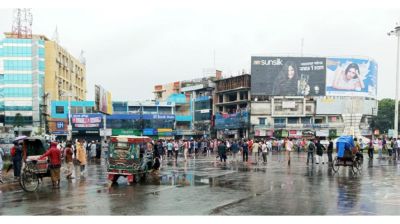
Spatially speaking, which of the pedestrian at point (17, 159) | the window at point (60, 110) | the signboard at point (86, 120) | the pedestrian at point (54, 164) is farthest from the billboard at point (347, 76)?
the pedestrian at point (54, 164)

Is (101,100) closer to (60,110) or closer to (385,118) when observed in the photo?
(60,110)

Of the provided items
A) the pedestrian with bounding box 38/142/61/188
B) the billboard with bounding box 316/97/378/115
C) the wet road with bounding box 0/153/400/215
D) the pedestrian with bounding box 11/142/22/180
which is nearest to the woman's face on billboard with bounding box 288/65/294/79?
the billboard with bounding box 316/97/378/115

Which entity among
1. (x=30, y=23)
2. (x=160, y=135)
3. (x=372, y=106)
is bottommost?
(x=160, y=135)

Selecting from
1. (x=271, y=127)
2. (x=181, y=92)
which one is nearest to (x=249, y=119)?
(x=271, y=127)

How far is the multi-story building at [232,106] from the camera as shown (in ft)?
241

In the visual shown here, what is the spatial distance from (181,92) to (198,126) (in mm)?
13326

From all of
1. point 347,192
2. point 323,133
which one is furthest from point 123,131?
point 347,192

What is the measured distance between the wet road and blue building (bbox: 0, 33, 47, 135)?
6637cm

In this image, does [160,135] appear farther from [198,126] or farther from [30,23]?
[30,23]

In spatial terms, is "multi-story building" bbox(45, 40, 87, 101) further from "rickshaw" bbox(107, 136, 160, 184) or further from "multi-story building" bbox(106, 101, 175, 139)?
"rickshaw" bbox(107, 136, 160, 184)

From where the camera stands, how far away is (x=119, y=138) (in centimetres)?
1580

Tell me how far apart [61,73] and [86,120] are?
48.1 ft

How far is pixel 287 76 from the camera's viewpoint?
69875 millimetres

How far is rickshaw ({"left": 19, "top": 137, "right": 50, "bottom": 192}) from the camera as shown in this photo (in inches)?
535
